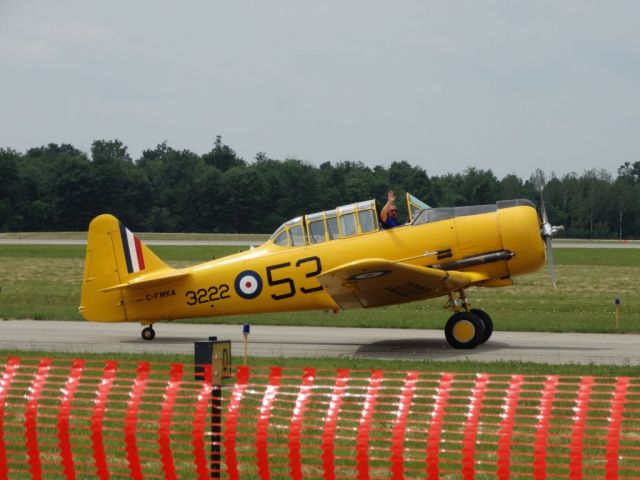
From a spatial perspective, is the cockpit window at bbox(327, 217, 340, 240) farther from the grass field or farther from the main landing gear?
the grass field

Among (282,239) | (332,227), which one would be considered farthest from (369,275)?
(282,239)

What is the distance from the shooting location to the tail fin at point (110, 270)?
18453 millimetres

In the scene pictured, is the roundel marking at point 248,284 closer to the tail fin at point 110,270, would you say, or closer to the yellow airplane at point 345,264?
the yellow airplane at point 345,264

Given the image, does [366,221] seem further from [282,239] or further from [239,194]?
[239,194]

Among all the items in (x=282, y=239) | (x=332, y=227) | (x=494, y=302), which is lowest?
(x=494, y=302)

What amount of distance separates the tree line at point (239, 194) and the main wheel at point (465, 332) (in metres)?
71.7

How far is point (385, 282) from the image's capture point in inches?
643

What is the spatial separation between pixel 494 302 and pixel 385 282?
38.2 feet

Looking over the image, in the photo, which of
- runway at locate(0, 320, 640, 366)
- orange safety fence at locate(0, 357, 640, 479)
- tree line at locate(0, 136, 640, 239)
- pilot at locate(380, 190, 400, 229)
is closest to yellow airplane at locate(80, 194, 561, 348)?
pilot at locate(380, 190, 400, 229)

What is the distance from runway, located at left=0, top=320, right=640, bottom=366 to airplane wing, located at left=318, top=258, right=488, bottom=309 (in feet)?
2.96

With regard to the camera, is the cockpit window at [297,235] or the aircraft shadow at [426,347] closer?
the aircraft shadow at [426,347]

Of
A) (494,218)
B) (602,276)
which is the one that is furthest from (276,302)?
(602,276)

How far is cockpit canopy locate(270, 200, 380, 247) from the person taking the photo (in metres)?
17.4

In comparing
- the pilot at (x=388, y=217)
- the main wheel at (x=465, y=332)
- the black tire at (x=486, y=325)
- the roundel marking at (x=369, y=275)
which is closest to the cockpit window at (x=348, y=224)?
the pilot at (x=388, y=217)
